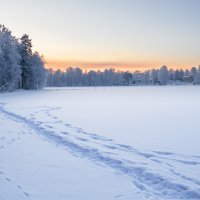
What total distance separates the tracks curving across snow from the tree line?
57.6 metres

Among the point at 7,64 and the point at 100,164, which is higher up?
the point at 7,64

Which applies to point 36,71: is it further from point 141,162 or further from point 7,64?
point 141,162

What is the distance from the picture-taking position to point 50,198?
611 cm

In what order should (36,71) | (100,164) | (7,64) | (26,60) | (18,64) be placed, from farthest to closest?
(36,71) → (26,60) → (18,64) → (7,64) → (100,164)

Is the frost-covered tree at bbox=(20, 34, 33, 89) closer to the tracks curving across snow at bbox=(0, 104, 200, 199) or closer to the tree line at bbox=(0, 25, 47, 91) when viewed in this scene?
the tree line at bbox=(0, 25, 47, 91)

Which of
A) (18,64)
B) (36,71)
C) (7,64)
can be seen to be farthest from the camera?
(36,71)

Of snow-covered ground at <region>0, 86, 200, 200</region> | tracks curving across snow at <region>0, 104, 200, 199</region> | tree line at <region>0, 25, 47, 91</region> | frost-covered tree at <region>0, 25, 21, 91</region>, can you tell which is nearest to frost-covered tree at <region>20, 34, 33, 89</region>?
tree line at <region>0, 25, 47, 91</region>

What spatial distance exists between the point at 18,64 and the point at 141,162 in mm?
72867

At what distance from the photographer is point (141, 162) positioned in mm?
8664

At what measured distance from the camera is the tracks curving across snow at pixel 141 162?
21.1 feet

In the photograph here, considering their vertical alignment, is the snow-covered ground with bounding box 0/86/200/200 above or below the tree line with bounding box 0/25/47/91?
below

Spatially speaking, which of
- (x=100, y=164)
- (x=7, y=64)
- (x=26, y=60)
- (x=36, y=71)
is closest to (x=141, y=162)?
(x=100, y=164)

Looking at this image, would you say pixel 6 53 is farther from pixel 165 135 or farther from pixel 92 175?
pixel 92 175

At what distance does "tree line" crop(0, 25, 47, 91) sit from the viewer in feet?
226
